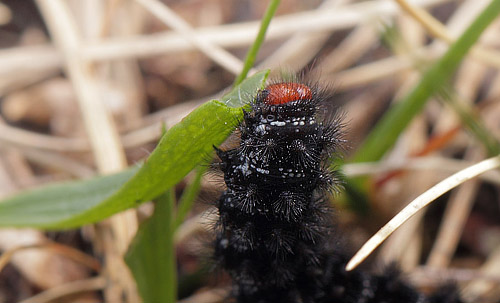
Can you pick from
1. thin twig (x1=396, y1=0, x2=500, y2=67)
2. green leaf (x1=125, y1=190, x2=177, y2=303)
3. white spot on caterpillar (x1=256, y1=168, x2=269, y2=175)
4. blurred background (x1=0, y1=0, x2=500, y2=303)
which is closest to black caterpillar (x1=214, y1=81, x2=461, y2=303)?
white spot on caterpillar (x1=256, y1=168, x2=269, y2=175)

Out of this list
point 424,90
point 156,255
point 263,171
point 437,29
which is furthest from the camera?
point 437,29

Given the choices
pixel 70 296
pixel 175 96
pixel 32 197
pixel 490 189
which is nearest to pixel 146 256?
pixel 32 197

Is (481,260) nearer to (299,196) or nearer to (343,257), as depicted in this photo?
(343,257)

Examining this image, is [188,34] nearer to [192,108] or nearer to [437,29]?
[192,108]

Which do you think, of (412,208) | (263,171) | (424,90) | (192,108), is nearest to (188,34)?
(192,108)

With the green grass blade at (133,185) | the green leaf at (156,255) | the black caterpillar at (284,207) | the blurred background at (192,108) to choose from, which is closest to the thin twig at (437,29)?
the blurred background at (192,108)

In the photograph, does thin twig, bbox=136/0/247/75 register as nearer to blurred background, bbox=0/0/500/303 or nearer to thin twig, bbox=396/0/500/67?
blurred background, bbox=0/0/500/303
